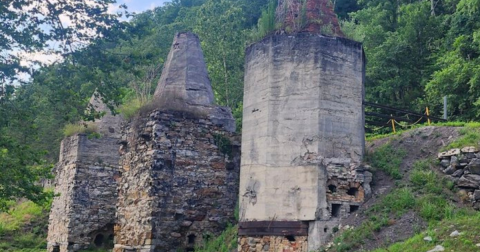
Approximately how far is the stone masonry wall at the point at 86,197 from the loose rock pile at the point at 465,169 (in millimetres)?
12557

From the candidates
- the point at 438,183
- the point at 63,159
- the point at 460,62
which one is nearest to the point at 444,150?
the point at 438,183

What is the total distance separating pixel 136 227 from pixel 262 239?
408 cm

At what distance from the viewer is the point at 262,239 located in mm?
11234

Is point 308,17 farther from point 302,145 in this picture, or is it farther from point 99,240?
point 99,240

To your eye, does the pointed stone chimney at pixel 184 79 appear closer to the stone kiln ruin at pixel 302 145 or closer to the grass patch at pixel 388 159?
the stone kiln ruin at pixel 302 145

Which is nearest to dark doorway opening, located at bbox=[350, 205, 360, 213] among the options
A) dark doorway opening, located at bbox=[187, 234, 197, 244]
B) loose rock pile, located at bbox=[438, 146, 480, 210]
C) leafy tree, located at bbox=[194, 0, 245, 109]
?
loose rock pile, located at bbox=[438, 146, 480, 210]

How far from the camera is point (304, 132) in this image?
11.3 metres

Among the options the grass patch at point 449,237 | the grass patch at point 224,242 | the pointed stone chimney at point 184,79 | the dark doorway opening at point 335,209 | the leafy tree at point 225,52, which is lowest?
the grass patch at point 224,242

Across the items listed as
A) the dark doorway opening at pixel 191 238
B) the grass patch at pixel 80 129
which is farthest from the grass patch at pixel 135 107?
the grass patch at pixel 80 129

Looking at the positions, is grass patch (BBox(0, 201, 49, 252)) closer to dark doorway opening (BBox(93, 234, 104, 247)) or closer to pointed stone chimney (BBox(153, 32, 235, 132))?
dark doorway opening (BBox(93, 234, 104, 247))

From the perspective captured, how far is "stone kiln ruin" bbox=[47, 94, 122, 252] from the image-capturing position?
65.0 feet

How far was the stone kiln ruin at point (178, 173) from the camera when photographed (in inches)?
539

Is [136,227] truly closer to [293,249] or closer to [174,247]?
[174,247]

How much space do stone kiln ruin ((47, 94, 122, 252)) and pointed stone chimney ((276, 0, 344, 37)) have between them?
9882mm
